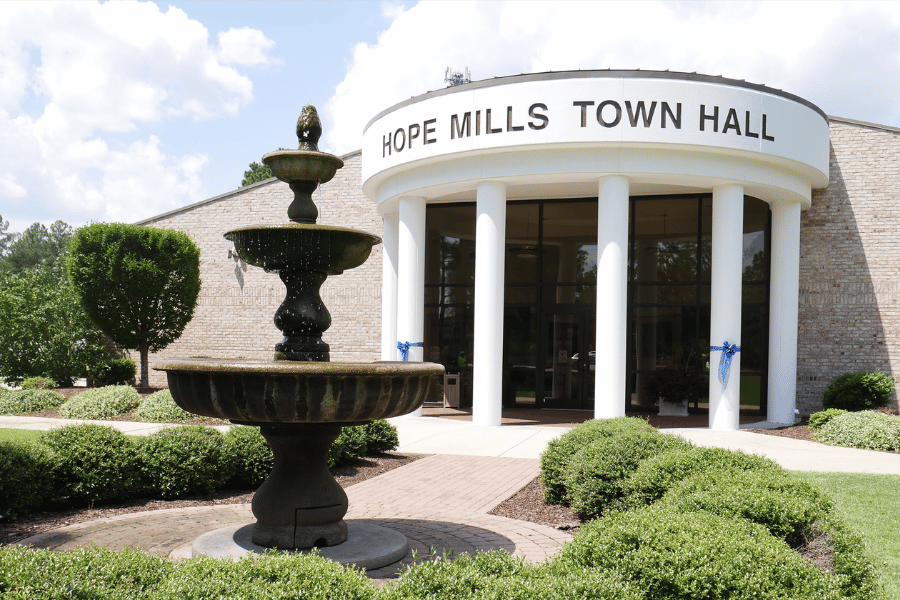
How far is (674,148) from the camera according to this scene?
13750 millimetres

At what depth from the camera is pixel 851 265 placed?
16.7 metres

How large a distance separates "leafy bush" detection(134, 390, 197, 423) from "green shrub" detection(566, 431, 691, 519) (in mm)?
9226

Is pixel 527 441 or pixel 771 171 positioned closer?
pixel 527 441

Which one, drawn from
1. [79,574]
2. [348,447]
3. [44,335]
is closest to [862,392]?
[348,447]

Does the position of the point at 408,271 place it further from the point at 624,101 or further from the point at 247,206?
the point at 247,206

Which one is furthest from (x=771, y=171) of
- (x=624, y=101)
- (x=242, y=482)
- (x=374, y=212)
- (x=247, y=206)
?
(x=247, y=206)

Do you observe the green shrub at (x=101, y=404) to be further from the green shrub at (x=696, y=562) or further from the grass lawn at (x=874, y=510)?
the green shrub at (x=696, y=562)

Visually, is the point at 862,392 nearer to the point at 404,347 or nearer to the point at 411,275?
the point at 404,347

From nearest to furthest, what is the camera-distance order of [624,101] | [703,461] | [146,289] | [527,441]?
[703,461] < [527,441] < [624,101] < [146,289]

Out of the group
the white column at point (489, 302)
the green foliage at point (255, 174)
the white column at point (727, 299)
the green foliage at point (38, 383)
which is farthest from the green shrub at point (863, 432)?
the green foliage at point (255, 174)

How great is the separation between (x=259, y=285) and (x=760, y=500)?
1739cm

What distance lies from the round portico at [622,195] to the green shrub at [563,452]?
20.1 feet

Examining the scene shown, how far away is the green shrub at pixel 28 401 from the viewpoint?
15555 mm

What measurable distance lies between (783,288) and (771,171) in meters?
2.65
